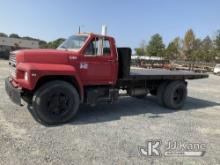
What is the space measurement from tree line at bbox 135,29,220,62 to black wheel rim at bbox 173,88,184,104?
139 ft

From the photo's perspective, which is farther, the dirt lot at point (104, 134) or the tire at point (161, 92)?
the tire at point (161, 92)

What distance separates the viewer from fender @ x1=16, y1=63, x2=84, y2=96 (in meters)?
5.89

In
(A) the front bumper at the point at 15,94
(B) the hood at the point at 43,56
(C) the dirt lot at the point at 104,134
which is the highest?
(B) the hood at the point at 43,56

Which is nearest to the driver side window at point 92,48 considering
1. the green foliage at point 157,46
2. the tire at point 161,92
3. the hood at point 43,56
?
the hood at point 43,56

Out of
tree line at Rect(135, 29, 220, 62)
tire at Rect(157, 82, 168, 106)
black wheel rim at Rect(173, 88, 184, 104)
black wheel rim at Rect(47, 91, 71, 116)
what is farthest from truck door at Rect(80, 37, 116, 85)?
tree line at Rect(135, 29, 220, 62)

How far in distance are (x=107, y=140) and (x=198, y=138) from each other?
2.20 m

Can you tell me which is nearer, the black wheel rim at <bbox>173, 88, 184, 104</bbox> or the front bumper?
the front bumper

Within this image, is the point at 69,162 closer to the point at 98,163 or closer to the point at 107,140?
the point at 98,163

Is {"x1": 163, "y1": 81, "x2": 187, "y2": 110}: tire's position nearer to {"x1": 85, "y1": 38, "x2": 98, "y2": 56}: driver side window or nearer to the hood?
{"x1": 85, "y1": 38, "x2": 98, "y2": 56}: driver side window

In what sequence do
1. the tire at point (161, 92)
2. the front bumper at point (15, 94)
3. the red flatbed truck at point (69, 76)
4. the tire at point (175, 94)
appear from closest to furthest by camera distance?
1. the front bumper at point (15, 94)
2. the red flatbed truck at point (69, 76)
3. the tire at point (175, 94)
4. the tire at point (161, 92)

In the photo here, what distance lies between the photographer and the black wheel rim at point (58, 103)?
6301mm

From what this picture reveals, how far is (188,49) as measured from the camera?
2469 inches

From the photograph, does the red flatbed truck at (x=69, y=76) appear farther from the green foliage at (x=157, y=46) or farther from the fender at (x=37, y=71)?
the green foliage at (x=157, y=46)

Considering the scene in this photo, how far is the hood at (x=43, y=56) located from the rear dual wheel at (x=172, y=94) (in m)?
3.93
